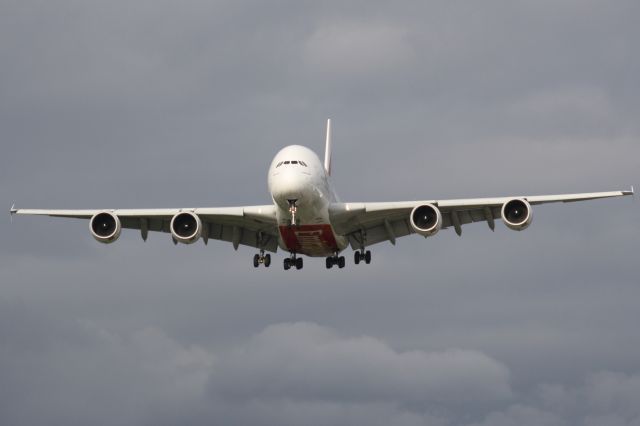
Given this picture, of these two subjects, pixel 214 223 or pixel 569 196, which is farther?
pixel 214 223

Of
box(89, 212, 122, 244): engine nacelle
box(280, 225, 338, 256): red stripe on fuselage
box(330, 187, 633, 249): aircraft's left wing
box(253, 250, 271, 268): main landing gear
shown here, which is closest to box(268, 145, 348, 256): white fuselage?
box(280, 225, 338, 256): red stripe on fuselage

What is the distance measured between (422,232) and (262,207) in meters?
6.48

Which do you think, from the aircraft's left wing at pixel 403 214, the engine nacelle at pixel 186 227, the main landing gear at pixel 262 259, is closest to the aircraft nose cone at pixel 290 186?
the aircraft's left wing at pixel 403 214

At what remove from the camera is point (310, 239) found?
55.6m

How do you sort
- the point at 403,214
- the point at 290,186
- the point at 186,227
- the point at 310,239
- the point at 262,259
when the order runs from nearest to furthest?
the point at 290,186 < the point at 186,227 < the point at 310,239 < the point at 403,214 < the point at 262,259

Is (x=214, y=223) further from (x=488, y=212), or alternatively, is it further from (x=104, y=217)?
(x=488, y=212)

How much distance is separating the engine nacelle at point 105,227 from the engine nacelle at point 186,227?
223 centimetres

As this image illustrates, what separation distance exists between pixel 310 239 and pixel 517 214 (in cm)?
845

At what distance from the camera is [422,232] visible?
2105 inches

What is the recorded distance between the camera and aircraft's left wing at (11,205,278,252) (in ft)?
180

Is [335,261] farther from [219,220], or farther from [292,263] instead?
[219,220]

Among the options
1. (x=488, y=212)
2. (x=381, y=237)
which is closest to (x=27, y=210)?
(x=381, y=237)

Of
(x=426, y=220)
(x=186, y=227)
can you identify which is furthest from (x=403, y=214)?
(x=186, y=227)

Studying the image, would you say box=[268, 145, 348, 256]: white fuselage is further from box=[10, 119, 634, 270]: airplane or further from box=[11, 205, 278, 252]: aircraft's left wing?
box=[11, 205, 278, 252]: aircraft's left wing
